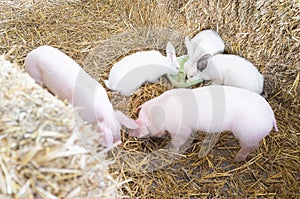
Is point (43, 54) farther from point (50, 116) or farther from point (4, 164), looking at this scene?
point (4, 164)

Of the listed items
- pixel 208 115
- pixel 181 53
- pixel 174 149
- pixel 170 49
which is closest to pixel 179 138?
pixel 174 149

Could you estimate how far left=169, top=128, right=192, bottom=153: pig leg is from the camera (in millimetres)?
2229

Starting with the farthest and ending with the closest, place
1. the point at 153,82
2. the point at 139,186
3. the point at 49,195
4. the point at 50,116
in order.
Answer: the point at 153,82 → the point at 139,186 → the point at 50,116 → the point at 49,195

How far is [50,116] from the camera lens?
117 centimetres

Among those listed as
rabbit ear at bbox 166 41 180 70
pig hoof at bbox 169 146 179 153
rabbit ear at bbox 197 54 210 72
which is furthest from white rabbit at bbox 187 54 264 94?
pig hoof at bbox 169 146 179 153

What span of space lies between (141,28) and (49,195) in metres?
2.22

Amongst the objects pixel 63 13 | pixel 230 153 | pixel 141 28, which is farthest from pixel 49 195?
pixel 63 13

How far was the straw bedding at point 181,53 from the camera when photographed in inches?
85.9

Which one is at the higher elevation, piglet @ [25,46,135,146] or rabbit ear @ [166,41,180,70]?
piglet @ [25,46,135,146]

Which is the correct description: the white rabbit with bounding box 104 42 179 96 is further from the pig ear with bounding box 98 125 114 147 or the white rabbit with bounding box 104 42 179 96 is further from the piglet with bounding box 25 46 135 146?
the pig ear with bounding box 98 125 114 147

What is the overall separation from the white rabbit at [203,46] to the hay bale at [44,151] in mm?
1672

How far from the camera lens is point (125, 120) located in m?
2.08

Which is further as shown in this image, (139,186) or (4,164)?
(139,186)

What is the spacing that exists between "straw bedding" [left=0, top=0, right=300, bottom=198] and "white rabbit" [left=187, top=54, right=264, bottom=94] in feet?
0.43
